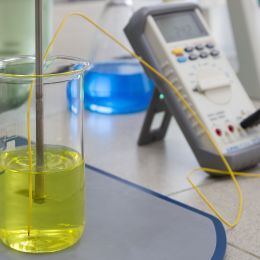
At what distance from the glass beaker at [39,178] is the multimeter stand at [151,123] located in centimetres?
29

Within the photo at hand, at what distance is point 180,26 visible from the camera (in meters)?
0.79

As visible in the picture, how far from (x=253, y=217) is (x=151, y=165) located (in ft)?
0.63

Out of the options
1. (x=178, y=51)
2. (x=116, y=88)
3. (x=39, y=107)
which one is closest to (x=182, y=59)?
(x=178, y=51)

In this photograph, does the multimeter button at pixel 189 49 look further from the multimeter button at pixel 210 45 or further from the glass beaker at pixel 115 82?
the glass beaker at pixel 115 82

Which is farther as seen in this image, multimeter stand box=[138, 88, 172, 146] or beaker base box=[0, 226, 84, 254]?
multimeter stand box=[138, 88, 172, 146]

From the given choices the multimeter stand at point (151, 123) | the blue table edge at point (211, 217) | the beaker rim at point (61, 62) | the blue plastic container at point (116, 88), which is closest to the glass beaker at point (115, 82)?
the blue plastic container at point (116, 88)

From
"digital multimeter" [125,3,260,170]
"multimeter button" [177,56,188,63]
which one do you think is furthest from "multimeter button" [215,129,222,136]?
"multimeter button" [177,56,188,63]

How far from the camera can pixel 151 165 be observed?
750mm

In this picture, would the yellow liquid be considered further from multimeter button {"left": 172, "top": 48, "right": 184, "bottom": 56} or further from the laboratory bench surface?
multimeter button {"left": 172, "top": 48, "right": 184, "bottom": 56}

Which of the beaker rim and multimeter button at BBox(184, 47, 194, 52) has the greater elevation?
the beaker rim

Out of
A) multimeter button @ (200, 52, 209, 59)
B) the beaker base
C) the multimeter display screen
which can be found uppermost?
the multimeter display screen

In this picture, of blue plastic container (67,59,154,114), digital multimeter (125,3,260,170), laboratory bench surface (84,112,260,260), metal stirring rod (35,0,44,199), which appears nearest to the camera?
metal stirring rod (35,0,44,199)

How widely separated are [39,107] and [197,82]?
1.01 feet

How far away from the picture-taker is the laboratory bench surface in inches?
22.2
